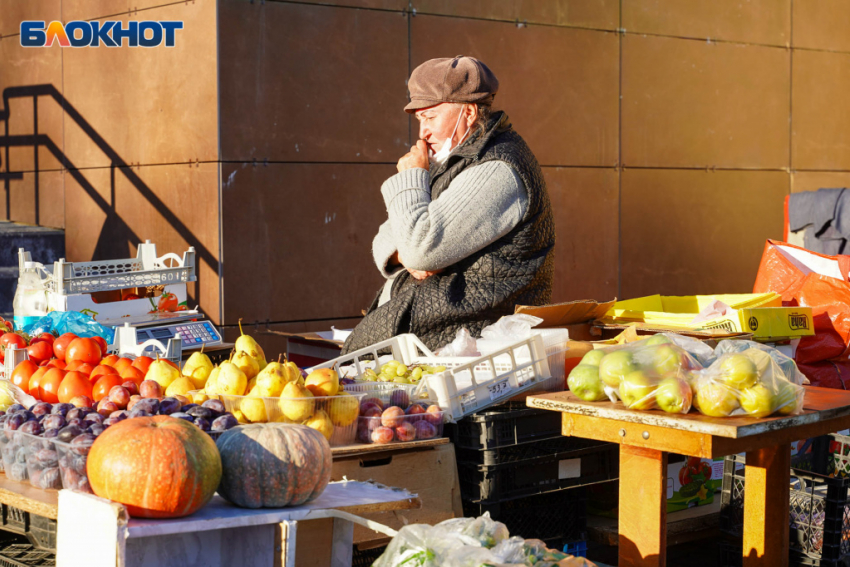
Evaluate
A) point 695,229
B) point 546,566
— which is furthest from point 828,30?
point 546,566

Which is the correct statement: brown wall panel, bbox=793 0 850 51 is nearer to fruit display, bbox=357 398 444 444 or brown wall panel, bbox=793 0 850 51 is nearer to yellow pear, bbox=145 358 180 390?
fruit display, bbox=357 398 444 444

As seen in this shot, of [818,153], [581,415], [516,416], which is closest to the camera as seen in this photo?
[581,415]

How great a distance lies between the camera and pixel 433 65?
3.78 metres

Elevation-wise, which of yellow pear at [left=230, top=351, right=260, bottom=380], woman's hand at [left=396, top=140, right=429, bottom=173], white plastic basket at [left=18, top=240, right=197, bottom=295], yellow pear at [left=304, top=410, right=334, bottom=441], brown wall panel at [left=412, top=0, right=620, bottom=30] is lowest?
yellow pear at [left=304, top=410, right=334, bottom=441]

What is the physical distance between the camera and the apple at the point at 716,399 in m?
2.55

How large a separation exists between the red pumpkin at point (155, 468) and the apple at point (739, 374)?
1.34 metres

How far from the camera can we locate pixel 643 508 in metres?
2.75

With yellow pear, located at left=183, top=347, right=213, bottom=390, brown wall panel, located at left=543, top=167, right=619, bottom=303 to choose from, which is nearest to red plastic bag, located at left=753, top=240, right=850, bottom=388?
brown wall panel, located at left=543, top=167, right=619, bottom=303

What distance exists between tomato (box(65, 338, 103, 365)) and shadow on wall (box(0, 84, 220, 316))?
235 cm

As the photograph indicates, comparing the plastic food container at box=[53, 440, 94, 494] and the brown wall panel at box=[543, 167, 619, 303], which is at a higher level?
the brown wall panel at box=[543, 167, 619, 303]

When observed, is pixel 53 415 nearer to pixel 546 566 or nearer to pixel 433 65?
pixel 546 566

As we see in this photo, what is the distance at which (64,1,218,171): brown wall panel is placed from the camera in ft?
19.9

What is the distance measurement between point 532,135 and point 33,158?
3830mm

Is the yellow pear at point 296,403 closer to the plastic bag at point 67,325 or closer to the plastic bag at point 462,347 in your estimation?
the plastic bag at point 462,347
